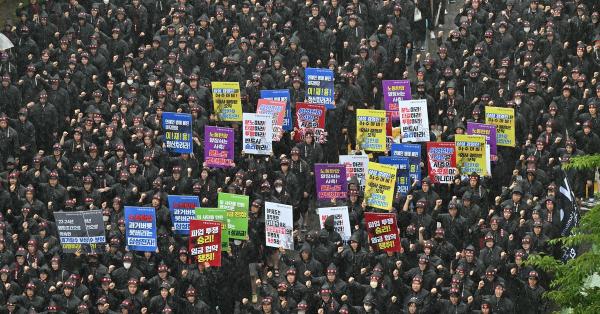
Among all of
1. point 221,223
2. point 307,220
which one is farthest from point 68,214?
point 307,220

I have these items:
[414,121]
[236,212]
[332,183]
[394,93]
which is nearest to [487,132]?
[414,121]

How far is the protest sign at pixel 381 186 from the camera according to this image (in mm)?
35031

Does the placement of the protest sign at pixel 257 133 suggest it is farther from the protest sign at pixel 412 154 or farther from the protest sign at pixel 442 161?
the protest sign at pixel 442 161

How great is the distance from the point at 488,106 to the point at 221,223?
6.35 m

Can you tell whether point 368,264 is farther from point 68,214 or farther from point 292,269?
point 68,214

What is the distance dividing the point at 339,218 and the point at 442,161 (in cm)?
264

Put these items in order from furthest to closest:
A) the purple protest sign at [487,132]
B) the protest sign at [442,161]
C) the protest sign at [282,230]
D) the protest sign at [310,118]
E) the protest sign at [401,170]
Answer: the protest sign at [310,118], the purple protest sign at [487,132], the protest sign at [442,161], the protest sign at [401,170], the protest sign at [282,230]

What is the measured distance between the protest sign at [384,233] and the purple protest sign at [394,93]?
4.70m

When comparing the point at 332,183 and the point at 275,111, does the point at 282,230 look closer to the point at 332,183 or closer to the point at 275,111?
the point at 332,183

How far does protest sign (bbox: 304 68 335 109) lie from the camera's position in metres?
38.3

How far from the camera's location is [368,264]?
33688 millimetres

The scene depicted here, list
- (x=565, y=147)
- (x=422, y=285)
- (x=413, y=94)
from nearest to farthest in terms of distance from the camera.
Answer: (x=422, y=285)
(x=565, y=147)
(x=413, y=94)

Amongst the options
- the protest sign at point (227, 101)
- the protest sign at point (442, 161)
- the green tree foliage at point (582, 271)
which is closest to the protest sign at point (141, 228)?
the protest sign at point (227, 101)

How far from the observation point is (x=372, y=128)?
3703 centimetres
